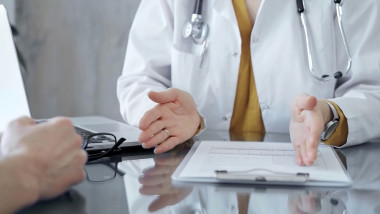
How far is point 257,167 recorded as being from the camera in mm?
787

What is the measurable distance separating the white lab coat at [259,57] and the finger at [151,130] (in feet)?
0.69

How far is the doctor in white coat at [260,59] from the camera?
4.21ft

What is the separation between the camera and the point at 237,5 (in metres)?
1.43

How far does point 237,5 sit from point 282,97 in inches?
11.1

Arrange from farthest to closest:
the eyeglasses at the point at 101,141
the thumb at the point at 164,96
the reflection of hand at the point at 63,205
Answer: the thumb at the point at 164,96
the eyeglasses at the point at 101,141
the reflection of hand at the point at 63,205

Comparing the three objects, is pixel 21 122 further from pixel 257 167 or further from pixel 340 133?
pixel 340 133

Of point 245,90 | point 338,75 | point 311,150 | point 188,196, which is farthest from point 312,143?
point 245,90

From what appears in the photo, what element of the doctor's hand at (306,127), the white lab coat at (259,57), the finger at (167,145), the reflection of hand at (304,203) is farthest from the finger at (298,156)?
the white lab coat at (259,57)

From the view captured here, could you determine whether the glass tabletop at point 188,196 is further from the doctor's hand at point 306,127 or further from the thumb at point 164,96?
the thumb at point 164,96

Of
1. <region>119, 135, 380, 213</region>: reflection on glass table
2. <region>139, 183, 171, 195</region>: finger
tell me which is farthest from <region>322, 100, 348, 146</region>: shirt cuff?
<region>139, 183, 171, 195</region>: finger

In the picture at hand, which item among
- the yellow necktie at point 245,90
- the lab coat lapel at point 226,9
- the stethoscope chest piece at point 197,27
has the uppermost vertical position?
the lab coat lapel at point 226,9

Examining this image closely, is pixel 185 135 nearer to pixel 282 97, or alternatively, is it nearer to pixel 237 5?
pixel 282 97

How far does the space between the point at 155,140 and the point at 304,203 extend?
41 centimetres

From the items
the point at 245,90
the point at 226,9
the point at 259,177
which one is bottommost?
the point at 245,90
